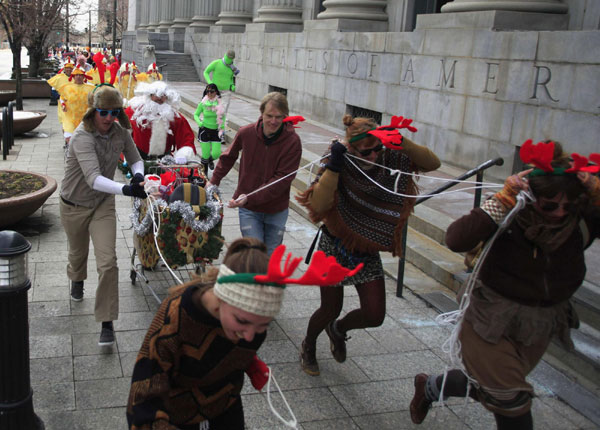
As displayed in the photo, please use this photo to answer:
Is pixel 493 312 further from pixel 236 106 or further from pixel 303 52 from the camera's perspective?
pixel 236 106

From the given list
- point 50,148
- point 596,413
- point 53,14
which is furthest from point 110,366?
point 53,14

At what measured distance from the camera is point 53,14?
22.2 metres

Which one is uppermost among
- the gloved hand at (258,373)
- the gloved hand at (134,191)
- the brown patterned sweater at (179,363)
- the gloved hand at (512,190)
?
the gloved hand at (512,190)

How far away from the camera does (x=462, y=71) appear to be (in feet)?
34.2

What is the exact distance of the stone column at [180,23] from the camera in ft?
110

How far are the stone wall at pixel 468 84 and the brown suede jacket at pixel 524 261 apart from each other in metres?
5.56

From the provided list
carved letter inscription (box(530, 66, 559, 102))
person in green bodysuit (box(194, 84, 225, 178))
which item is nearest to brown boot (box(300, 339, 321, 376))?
carved letter inscription (box(530, 66, 559, 102))

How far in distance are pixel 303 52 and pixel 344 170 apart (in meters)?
13.9

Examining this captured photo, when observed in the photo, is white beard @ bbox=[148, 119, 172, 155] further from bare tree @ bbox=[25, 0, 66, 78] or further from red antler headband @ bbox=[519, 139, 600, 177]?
bare tree @ bbox=[25, 0, 66, 78]

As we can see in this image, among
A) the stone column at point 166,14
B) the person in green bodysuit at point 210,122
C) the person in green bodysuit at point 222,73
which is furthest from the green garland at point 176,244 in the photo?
the stone column at point 166,14

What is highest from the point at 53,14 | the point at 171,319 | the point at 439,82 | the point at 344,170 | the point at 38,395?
the point at 53,14

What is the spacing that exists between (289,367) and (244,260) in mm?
2571

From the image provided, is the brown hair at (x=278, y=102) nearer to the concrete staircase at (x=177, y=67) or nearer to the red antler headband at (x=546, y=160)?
the red antler headband at (x=546, y=160)

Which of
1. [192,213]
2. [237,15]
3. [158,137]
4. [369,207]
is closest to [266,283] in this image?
[369,207]
